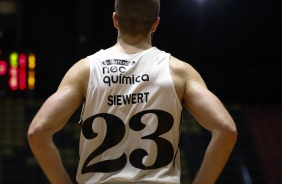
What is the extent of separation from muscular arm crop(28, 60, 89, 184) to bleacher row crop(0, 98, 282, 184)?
7.55 m

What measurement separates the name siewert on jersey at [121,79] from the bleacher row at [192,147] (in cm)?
758

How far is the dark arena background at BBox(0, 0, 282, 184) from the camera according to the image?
11391 millimetres

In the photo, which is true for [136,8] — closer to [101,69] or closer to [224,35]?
[101,69]

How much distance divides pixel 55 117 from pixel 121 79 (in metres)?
0.28

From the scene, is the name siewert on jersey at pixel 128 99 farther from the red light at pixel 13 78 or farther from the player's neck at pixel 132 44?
the red light at pixel 13 78

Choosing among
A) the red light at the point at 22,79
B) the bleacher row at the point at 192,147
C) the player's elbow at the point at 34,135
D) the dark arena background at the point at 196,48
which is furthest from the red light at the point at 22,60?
the player's elbow at the point at 34,135

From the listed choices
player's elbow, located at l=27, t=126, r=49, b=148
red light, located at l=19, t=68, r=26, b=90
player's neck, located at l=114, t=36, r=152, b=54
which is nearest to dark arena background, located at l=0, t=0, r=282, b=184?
red light, located at l=19, t=68, r=26, b=90

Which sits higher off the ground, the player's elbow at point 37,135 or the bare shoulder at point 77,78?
the bare shoulder at point 77,78

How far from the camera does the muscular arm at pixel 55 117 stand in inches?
98.2

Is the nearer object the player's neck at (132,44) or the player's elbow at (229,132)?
the player's elbow at (229,132)

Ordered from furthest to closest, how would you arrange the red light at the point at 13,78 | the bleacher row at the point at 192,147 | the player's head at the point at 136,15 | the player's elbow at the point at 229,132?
the bleacher row at the point at 192,147, the red light at the point at 13,78, the player's head at the point at 136,15, the player's elbow at the point at 229,132

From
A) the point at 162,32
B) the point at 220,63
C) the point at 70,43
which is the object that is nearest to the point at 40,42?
the point at 70,43

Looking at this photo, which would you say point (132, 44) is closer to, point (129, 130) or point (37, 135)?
point (129, 130)

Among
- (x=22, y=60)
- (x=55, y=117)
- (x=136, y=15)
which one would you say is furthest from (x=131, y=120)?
(x=22, y=60)
